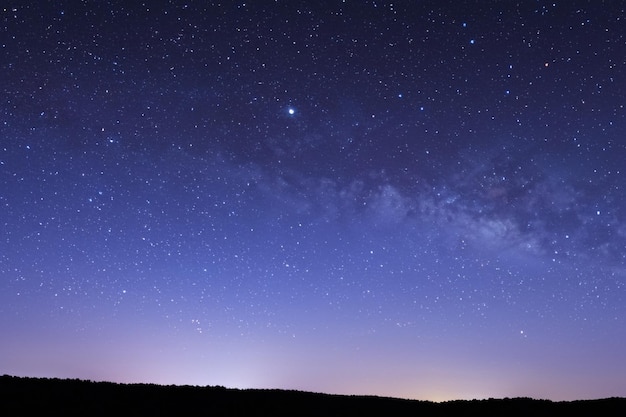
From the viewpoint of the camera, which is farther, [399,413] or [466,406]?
[466,406]

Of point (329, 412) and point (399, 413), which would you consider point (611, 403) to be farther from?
point (329, 412)

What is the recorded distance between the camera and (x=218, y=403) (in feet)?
57.2

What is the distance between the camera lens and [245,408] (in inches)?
670

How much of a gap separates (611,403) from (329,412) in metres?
12.1

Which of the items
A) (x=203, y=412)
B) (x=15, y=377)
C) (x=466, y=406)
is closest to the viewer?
(x=203, y=412)

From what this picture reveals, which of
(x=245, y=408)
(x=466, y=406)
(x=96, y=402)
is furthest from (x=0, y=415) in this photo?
(x=466, y=406)

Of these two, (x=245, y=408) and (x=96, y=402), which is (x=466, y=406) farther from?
(x=96, y=402)

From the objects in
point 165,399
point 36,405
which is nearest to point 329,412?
point 165,399

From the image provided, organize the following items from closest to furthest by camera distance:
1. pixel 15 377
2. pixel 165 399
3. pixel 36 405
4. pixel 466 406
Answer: pixel 36 405
pixel 165 399
pixel 15 377
pixel 466 406

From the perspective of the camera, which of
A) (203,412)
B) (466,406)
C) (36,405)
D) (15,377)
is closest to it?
(36,405)

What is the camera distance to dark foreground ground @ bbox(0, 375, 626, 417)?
610 inches

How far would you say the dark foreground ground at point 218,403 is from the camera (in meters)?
15.5

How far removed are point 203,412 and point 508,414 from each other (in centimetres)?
1131

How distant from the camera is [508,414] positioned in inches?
740
